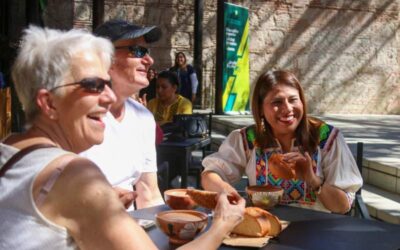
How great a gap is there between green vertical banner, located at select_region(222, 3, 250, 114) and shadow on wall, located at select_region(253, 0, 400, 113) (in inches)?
68.5

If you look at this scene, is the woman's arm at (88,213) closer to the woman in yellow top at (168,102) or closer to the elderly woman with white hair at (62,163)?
the elderly woman with white hair at (62,163)

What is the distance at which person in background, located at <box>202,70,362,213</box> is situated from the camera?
8.76 ft

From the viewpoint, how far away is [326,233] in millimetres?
2043

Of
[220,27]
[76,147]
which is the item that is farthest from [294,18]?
[76,147]

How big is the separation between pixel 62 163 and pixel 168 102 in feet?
16.8

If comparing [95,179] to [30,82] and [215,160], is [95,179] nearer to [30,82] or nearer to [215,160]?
[30,82]

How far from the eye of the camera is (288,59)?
13.7 m

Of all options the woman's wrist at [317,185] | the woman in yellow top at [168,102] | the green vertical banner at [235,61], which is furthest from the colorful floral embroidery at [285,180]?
the green vertical banner at [235,61]

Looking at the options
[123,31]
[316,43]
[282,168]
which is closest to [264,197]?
[282,168]

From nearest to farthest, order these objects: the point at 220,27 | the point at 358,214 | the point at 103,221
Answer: the point at 103,221
the point at 358,214
the point at 220,27

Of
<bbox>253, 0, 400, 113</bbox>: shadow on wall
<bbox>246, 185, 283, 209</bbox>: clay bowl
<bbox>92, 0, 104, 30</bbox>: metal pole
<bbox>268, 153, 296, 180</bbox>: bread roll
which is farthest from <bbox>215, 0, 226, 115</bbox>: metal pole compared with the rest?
<bbox>246, 185, 283, 209</bbox>: clay bowl

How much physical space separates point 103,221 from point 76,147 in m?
0.36

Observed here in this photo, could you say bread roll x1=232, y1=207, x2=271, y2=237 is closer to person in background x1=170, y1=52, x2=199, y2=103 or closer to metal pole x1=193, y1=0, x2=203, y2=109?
person in background x1=170, y1=52, x2=199, y2=103

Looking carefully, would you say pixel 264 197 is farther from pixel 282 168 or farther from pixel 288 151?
pixel 288 151
